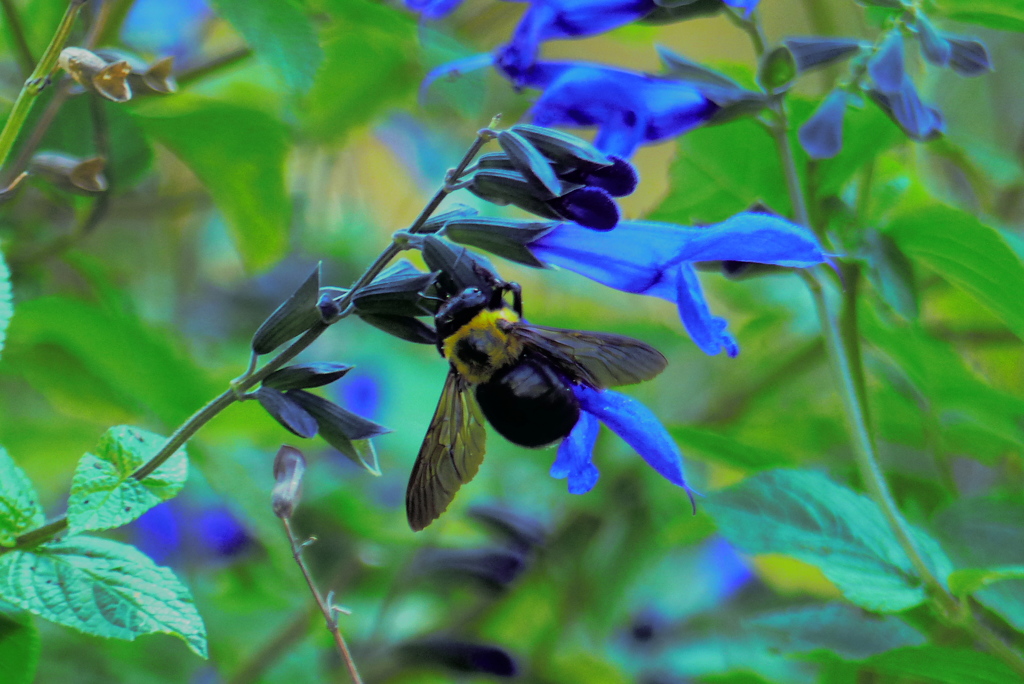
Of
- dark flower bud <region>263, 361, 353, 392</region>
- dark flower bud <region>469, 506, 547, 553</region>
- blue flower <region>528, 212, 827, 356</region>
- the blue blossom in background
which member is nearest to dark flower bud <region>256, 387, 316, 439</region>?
dark flower bud <region>263, 361, 353, 392</region>

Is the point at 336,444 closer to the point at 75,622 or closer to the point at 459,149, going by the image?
the point at 75,622

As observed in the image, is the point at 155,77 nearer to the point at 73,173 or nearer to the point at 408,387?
the point at 73,173

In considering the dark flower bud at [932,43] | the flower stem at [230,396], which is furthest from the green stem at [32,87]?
the dark flower bud at [932,43]

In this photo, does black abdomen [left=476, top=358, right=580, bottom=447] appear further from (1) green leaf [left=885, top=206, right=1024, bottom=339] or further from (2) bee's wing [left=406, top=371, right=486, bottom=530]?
(1) green leaf [left=885, top=206, right=1024, bottom=339]

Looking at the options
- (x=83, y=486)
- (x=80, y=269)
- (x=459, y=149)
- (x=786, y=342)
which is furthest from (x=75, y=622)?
(x=459, y=149)

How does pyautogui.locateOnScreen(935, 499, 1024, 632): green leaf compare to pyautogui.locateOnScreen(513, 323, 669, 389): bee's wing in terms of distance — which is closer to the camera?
pyautogui.locateOnScreen(513, 323, 669, 389): bee's wing
